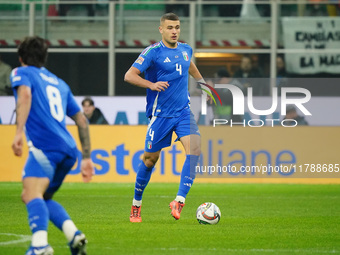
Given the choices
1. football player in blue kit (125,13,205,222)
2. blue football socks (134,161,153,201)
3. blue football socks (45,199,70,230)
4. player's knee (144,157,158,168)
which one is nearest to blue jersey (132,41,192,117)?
football player in blue kit (125,13,205,222)

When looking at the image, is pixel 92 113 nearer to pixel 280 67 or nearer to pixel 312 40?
pixel 280 67

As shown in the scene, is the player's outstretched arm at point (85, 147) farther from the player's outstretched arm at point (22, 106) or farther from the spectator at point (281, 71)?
the spectator at point (281, 71)

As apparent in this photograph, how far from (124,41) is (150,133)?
9855 millimetres

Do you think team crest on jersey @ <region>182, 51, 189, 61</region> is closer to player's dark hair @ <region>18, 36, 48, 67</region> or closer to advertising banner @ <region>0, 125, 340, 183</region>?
player's dark hair @ <region>18, 36, 48, 67</region>

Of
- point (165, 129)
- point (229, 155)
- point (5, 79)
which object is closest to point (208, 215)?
point (165, 129)

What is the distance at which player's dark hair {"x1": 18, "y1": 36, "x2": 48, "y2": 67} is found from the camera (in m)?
6.84

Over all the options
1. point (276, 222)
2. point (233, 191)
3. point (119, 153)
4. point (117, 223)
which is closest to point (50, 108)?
point (117, 223)

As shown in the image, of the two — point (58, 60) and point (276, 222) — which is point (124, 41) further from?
point (276, 222)

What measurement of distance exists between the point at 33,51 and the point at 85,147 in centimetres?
84

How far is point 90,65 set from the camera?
65.7 ft

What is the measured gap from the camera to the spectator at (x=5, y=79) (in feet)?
62.0

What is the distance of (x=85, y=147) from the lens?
23.0ft


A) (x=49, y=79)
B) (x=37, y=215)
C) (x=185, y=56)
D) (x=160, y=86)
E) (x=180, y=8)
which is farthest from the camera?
(x=180, y=8)

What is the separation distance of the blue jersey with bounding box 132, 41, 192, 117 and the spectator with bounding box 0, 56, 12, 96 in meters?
8.87
